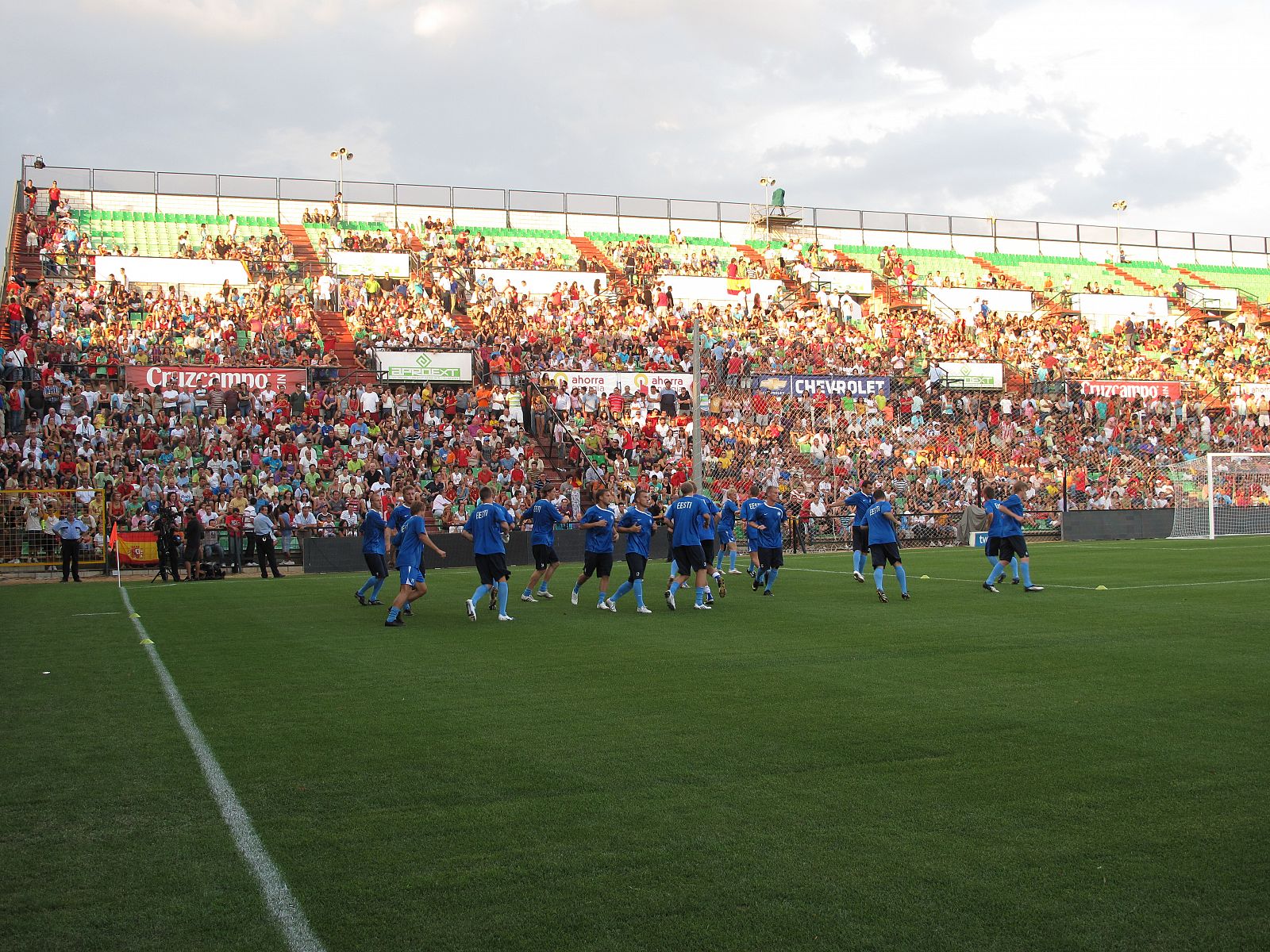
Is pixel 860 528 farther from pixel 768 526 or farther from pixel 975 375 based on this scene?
pixel 975 375

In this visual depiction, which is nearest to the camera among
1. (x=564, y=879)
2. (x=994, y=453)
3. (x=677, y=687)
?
(x=564, y=879)

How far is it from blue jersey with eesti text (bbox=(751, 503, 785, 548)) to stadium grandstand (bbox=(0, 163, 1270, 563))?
5.30m

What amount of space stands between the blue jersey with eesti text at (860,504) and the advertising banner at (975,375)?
21423 mm

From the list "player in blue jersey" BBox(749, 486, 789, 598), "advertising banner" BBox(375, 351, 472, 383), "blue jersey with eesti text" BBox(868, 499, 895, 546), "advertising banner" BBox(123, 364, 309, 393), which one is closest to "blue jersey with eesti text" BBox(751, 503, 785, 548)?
"player in blue jersey" BBox(749, 486, 789, 598)

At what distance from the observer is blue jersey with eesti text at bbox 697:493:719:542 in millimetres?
16812

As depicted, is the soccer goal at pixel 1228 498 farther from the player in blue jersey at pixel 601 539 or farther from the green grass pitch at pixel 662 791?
the player in blue jersey at pixel 601 539

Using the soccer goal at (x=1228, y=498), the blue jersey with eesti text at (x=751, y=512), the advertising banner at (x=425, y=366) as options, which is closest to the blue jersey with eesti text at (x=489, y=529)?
the blue jersey with eesti text at (x=751, y=512)

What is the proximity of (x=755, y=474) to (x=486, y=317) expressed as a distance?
1357 centimetres

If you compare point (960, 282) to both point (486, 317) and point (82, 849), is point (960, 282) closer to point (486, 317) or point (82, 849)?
point (486, 317)

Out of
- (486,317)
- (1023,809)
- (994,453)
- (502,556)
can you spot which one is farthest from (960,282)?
(1023,809)

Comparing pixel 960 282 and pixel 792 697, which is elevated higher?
pixel 960 282

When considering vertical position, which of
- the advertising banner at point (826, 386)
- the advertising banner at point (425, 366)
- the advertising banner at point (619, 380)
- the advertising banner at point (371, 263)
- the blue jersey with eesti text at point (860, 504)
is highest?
the advertising banner at point (371, 263)

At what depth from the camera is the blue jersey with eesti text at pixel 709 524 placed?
16812mm

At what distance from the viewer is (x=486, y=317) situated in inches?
1569
